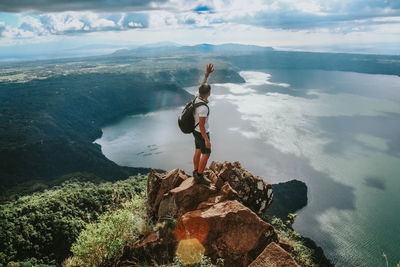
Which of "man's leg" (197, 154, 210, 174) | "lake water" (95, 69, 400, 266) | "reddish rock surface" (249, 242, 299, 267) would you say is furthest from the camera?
"lake water" (95, 69, 400, 266)

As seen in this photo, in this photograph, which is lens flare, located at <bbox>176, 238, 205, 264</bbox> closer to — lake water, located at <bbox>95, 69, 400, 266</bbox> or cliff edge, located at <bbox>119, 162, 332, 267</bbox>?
cliff edge, located at <bbox>119, 162, 332, 267</bbox>

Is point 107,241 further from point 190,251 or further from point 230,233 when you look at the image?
point 230,233

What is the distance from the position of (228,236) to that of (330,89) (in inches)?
7735

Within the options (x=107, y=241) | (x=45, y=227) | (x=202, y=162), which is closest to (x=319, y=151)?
(x=45, y=227)

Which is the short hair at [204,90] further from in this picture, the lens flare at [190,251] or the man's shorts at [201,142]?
the lens flare at [190,251]

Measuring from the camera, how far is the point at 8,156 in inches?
2482

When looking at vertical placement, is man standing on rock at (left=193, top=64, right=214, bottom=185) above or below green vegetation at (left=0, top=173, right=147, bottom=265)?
above

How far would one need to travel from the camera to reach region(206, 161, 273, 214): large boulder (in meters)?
8.84

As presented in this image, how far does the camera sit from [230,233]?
18.7 feet

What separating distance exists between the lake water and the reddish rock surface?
129 ft

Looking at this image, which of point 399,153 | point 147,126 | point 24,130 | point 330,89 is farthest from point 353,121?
point 24,130

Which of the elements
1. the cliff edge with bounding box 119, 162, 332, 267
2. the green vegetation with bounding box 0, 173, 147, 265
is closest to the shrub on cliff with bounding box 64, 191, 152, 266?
the cliff edge with bounding box 119, 162, 332, 267

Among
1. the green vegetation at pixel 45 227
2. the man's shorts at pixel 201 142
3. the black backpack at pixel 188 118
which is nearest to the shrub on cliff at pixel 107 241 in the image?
the man's shorts at pixel 201 142

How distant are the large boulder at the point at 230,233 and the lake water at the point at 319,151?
38.9 m
